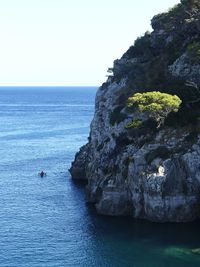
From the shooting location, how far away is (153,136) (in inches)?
3282

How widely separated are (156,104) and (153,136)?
17.6ft

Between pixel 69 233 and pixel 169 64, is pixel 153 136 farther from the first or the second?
pixel 69 233

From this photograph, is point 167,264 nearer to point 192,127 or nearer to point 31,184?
point 192,127

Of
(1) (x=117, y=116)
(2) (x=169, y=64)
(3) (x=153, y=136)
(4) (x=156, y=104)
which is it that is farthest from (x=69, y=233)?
(2) (x=169, y=64)

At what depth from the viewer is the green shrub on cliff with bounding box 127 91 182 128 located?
81250 mm

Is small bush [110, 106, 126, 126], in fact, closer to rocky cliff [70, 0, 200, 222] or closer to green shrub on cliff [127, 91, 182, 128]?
rocky cliff [70, 0, 200, 222]

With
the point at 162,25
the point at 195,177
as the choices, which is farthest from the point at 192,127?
the point at 162,25

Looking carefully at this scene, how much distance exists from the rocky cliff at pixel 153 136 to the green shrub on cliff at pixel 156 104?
5.35 feet

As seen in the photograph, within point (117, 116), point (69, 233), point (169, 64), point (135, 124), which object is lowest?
point (69, 233)

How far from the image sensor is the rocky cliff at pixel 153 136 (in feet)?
253

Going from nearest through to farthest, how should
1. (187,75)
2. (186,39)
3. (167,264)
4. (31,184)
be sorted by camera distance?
1. (167,264)
2. (187,75)
3. (186,39)
4. (31,184)

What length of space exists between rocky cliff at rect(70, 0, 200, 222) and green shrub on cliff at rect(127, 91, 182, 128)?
163 cm

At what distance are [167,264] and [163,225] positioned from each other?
42.3 ft

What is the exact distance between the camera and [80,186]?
105500 millimetres
